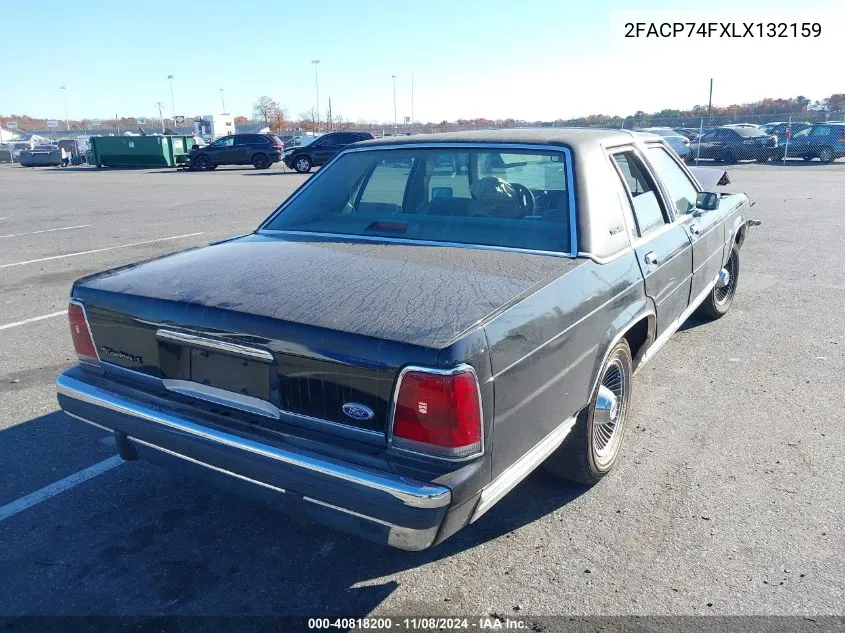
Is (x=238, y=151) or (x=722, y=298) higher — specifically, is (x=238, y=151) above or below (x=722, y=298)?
above

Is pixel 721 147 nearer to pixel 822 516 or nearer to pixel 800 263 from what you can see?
pixel 800 263

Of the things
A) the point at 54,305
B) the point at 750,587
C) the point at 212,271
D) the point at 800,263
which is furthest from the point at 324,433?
the point at 800,263

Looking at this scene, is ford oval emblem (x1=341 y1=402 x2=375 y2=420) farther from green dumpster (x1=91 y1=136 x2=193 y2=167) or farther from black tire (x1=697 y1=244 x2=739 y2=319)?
green dumpster (x1=91 y1=136 x2=193 y2=167)

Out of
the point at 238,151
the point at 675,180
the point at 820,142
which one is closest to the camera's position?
the point at 675,180

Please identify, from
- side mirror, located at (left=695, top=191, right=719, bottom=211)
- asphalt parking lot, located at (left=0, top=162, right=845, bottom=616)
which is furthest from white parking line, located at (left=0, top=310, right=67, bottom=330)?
side mirror, located at (left=695, top=191, right=719, bottom=211)

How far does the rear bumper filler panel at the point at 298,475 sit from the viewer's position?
84.4 inches

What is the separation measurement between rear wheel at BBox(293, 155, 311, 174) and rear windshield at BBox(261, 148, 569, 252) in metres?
23.8

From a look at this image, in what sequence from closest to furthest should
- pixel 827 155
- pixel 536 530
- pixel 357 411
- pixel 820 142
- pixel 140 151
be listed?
pixel 357 411 → pixel 536 530 → pixel 820 142 → pixel 827 155 → pixel 140 151

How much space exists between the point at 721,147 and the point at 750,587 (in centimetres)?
2799

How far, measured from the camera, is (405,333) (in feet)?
7.20

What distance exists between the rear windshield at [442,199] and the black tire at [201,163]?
28.9 metres

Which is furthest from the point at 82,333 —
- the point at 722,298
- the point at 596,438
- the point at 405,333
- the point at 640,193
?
the point at 722,298

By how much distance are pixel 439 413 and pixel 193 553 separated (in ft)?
4.59

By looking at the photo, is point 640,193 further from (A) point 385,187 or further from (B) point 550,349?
(B) point 550,349
